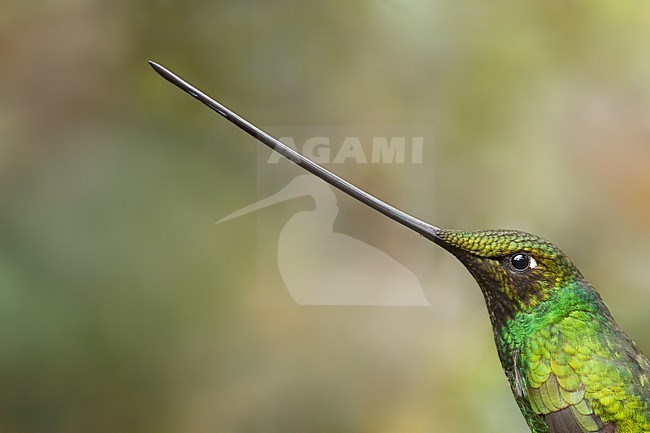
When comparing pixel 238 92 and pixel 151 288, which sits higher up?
pixel 238 92

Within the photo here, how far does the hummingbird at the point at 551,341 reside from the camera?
1.59 ft

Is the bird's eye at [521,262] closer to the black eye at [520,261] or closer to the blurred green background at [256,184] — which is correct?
the black eye at [520,261]

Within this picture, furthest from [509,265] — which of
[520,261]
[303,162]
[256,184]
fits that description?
[256,184]

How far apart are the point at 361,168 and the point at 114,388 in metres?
0.58

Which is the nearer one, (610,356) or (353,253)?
(610,356)

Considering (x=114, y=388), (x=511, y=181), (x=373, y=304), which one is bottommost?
(x=114, y=388)

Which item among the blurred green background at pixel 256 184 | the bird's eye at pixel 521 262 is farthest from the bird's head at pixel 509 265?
the blurred green background at pixel 256 184

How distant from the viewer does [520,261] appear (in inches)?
19.6

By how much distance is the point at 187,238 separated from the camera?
1.32 m

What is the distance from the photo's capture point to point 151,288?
4.32ft

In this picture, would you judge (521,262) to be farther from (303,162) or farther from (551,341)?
(303,162)

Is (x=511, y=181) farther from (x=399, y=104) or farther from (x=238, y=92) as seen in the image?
(x=238, y=92)

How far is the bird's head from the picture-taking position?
19.4 inches

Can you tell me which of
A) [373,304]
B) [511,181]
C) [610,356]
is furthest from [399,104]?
[610,356]
